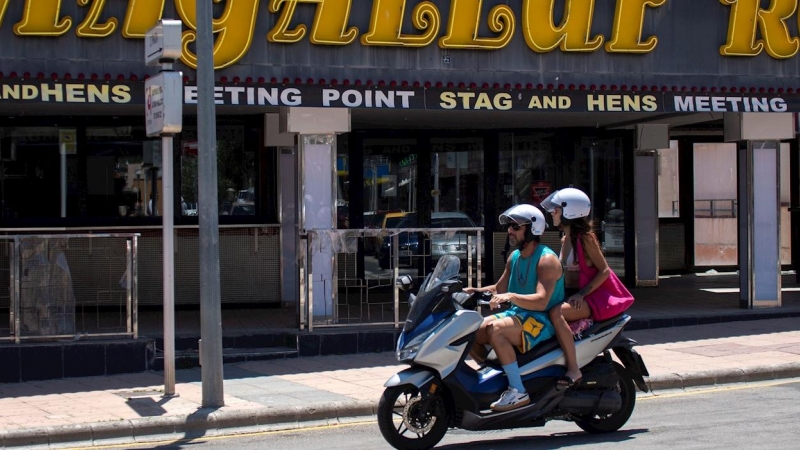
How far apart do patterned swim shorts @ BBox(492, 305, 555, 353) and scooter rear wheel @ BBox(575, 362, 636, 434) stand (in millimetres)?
709

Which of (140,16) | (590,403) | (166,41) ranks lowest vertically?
(590,403)

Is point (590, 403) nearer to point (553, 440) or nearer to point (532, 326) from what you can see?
point (553, 440)

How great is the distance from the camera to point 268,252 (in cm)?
1588

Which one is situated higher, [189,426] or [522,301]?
[522,301]

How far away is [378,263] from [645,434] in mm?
5807

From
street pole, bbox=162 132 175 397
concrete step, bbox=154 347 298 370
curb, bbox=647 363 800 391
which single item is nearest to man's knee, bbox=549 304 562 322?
curb, bbox=647 363 800 391

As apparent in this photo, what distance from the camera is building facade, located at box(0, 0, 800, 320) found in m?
12.5

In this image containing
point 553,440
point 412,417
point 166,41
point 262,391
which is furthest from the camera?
point 262,391

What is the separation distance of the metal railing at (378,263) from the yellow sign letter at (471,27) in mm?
2371

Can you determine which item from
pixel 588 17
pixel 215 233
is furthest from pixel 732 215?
pixel 215 233

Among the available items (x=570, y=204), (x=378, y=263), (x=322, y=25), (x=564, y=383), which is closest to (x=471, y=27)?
(x=322, y=25)

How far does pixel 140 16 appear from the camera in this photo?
12.4 m

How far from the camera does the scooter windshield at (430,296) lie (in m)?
7.69

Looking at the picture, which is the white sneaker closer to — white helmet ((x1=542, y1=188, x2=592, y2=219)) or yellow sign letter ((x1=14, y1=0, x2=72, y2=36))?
white helmet ((x1=542, y1=188, x2=592, y2=219))
